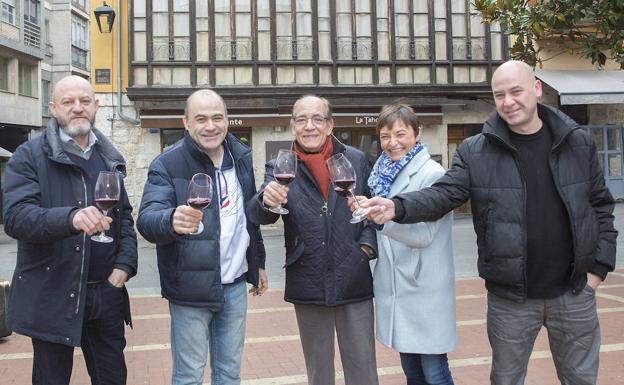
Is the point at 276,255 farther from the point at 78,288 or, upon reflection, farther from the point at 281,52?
the point at 78,288

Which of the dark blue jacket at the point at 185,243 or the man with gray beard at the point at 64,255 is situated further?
the dark blue jacket at the point at 185,243

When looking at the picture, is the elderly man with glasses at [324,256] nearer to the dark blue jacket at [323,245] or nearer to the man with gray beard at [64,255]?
the dark blue jacket at [323,245]

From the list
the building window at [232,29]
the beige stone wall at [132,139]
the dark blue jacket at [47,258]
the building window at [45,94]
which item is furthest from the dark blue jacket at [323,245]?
the building window at [45,94]

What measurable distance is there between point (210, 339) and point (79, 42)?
142ft

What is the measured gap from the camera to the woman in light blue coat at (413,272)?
348 cm

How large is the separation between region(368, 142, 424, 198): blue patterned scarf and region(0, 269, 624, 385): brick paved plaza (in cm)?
209

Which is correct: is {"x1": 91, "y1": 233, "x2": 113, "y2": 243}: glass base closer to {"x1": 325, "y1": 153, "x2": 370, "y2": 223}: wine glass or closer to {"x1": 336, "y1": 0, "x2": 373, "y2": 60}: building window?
{"x1": 325, "y1": 153, "x2": 370, "y2": 223}: wine glass

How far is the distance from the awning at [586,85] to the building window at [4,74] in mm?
24588

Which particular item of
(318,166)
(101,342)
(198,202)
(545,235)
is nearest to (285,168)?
(318,166)

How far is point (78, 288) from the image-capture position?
131 inches

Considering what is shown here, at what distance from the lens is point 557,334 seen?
3336 mm

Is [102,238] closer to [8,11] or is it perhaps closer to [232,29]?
[232,29]

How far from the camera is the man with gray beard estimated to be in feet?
10.5

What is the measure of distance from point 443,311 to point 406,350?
31cm
